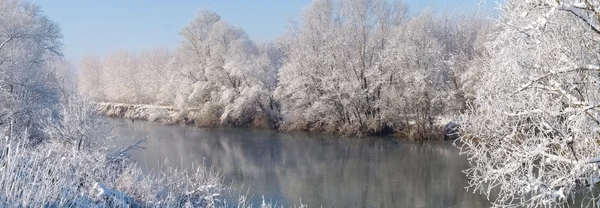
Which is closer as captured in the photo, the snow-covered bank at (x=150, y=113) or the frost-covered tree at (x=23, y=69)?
the frost-covered tree at (x=23, y=69)

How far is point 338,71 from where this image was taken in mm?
30875

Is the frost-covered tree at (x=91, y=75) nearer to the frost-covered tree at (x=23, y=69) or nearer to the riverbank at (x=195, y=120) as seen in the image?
the riverbank at (x=195, y=120)

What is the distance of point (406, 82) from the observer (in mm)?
28547

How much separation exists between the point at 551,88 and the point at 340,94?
23.9 m

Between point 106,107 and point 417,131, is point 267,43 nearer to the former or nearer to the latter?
point 106,107

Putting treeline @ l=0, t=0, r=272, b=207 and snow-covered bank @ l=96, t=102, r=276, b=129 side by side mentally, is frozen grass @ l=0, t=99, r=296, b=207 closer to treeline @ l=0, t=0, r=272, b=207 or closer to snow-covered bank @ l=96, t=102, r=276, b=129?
treeline @ l=0, t=0, r=272, b=207

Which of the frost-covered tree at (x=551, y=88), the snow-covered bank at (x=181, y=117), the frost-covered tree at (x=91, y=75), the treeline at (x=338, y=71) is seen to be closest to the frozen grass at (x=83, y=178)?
the frost-covered tree at (x=551, y=88)

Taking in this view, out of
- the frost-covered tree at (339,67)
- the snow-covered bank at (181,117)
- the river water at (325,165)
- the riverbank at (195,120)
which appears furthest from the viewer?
the snow-covered bank at (181,117)

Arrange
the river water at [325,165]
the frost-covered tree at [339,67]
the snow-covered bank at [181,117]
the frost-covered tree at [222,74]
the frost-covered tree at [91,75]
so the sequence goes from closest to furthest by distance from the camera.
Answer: the river water at [325,165], the frost-covered tree at [339,67], the snow-covered bank at [181,117], the frost-covered tree at [222,74], the frost-covered tree at [91,75]

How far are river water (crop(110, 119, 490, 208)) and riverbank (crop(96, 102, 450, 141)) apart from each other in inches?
52.2

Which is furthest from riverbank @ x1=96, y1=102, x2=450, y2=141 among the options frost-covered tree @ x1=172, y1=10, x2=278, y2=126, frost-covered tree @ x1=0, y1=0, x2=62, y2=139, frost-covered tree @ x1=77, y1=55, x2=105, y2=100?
frost-covered tree @ x1=77, y1=55, x2=105, y2=100

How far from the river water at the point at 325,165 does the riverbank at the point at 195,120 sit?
1.33 metres

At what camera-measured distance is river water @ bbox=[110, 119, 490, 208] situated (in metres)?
14.7

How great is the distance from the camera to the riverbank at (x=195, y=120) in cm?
2756
